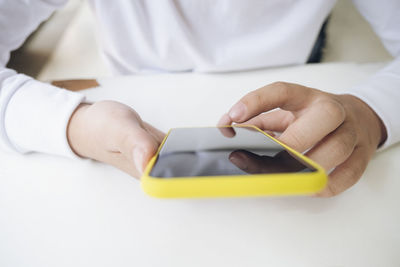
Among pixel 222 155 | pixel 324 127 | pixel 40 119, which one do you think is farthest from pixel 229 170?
pixel 40 119

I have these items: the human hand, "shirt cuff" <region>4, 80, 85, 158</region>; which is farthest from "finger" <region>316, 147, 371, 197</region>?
"shirt cuff" <region>4, 80, 85, 158</region>

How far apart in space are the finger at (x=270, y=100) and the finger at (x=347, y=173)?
75 mm

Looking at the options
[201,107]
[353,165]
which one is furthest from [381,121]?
[201,107]

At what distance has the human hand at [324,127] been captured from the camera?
221 millimetres

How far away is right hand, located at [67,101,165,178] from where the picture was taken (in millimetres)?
214

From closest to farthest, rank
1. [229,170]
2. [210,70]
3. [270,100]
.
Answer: [229,170]
[270,100]
[210,70]

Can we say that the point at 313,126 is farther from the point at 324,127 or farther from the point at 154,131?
the point at 154,131

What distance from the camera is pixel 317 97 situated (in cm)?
25

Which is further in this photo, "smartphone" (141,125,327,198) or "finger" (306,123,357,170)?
"finger" (306,123,357,170)

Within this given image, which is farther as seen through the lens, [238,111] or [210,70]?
[210,70]

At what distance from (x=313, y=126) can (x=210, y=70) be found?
0.21 meters

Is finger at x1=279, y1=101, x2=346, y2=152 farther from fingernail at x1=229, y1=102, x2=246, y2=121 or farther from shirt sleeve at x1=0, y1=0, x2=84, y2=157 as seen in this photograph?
shirt sleeve at x1=0, y1=0, x2=84, y2=157

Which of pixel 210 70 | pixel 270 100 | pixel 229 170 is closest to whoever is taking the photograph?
pixel 229 170

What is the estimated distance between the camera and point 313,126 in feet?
0.72
